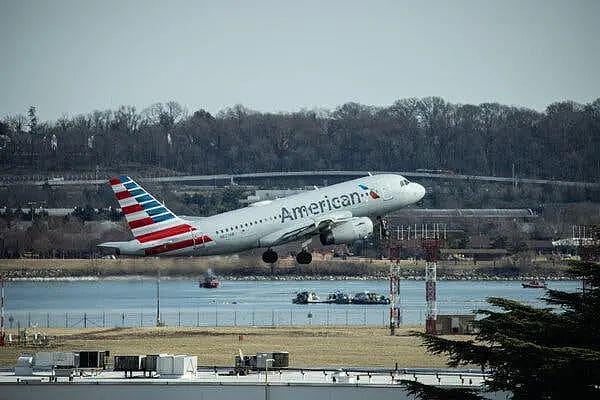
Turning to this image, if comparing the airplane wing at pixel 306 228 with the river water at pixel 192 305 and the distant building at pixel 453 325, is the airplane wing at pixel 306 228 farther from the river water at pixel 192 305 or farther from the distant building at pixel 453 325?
the river water at pixel 192 305

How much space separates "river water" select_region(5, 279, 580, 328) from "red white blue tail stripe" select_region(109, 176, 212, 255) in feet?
46.6

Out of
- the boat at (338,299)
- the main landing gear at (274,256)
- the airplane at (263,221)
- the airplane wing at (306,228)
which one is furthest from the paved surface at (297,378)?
the boat at (338,299)

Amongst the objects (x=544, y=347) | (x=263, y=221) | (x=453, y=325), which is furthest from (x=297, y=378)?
(x=453, y=325)

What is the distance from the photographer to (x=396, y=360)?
4813 inches

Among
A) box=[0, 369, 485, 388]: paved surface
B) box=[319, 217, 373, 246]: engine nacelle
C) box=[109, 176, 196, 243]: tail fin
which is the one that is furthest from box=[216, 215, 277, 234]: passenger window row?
box=[0, 369, 485, 388]: paved surface

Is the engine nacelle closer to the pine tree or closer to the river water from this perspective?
the river water

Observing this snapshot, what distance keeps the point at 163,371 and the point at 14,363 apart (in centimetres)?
Answer: 2048

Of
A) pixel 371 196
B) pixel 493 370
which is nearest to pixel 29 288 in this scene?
pixel 371 196

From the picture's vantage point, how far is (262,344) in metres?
132

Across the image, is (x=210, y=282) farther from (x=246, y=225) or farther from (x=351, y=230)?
(x=351, y=230)

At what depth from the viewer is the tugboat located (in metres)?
176

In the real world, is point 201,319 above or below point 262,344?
above

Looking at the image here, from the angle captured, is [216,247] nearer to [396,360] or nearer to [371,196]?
[371,196]

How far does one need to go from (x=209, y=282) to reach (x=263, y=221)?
4031 centimetres
